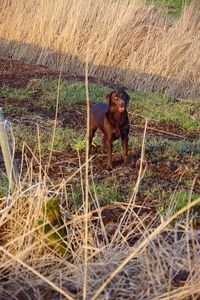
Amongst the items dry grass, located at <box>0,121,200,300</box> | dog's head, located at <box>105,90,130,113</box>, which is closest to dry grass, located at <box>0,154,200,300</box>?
dry grass, located at <box>0,121,200,300</box>

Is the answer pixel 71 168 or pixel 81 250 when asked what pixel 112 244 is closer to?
pixel 81 250

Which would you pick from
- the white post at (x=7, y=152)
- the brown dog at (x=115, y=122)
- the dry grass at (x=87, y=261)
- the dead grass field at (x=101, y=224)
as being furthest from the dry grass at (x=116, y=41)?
the dry grass at (x=87, y=261)

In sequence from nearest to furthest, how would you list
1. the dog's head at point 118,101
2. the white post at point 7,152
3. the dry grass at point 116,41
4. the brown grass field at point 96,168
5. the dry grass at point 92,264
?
the dry grass at point 92,264
the brown grass field at point 96,168
the white post at point 7,152
the dog's head at point 118,101
the dry grass at point 116,41

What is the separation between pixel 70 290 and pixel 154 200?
1.44m

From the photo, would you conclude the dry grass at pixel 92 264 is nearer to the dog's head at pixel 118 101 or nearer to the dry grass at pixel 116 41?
the dog's head at pixel 118 101

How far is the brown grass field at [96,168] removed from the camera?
302 cm

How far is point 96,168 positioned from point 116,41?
6018 millimetres

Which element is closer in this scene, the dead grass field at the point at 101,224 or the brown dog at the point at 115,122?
the dead grass field at the point at 101,224

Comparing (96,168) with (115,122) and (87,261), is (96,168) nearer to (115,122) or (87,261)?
(115,122)

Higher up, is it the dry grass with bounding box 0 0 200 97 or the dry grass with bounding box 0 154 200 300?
the dry grass with bounding box 0 0 200 97

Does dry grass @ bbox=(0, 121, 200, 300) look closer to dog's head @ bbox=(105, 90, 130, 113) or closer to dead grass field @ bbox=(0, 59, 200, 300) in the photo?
dead grass field @ bbox=(0, 59, 200, 300)

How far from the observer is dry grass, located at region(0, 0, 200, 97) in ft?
33.8

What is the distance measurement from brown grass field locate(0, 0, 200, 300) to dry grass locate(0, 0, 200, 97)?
21mm

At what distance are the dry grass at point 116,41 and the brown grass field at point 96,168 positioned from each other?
0.02 m
